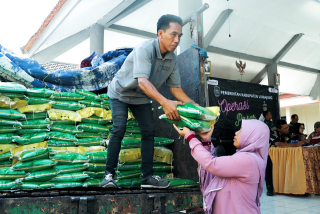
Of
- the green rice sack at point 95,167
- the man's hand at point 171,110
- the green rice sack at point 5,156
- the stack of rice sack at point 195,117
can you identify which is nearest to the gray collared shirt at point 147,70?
the man's hand at point 171,110

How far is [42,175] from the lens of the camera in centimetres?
212

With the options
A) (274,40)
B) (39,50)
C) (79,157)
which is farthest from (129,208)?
(274,40)

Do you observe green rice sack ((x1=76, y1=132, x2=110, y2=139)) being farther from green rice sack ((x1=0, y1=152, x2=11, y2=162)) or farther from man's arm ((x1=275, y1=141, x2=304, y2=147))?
man's arm ((x1=275, y1=141, x2=304, y2=147))

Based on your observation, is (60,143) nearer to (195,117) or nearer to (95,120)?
(95,120)

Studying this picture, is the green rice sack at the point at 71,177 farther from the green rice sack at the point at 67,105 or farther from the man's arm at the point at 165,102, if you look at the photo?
the man's arm at the point at 165,102

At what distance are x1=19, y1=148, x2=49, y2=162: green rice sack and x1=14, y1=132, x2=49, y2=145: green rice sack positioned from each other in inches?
6.0

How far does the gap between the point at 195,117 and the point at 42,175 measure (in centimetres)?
134

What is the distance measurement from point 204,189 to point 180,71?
1174mm

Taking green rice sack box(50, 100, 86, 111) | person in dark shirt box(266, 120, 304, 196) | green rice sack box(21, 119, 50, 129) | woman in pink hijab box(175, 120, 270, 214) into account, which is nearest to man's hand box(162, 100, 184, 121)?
woman in pink hijab box(175, 120, 270, 214)

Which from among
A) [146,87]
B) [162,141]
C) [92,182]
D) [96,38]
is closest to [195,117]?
[146,87]

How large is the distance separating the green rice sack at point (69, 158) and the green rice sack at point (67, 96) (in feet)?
1.84

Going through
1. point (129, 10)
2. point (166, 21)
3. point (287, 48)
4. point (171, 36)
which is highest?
point (287, 48)

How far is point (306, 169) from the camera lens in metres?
4.73

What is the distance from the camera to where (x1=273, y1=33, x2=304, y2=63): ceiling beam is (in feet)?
32.2
